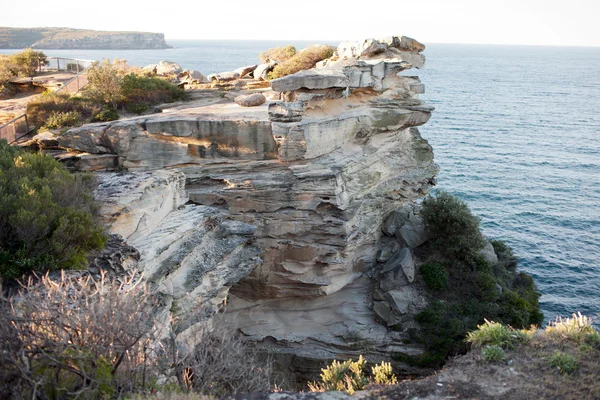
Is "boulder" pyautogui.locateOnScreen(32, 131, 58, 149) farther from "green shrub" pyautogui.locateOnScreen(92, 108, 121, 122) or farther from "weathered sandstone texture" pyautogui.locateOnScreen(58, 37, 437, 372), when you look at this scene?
"green shrub" pyautogui.locateOnScreen(92, 108, 121, 122)

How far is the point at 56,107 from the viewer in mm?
28328

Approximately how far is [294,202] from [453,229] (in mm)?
9985

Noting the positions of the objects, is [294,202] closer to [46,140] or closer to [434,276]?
[434,276]

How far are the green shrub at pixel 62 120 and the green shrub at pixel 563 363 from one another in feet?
78.6

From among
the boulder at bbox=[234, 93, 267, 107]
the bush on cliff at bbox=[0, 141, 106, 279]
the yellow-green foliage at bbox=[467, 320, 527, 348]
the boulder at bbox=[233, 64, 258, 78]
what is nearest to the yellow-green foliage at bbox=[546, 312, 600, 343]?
the yellow-green foliage at bbox=[467, 320, 527, 348]

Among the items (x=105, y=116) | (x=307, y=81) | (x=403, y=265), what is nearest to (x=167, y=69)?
(x=105, y=116)

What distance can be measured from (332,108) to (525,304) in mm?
14919

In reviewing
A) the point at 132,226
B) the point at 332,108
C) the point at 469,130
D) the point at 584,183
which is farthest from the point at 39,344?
the point at 469,130

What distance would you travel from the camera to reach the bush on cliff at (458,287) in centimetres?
2561

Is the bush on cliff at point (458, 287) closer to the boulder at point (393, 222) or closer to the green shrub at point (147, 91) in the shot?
the boulder at point (393, 222)

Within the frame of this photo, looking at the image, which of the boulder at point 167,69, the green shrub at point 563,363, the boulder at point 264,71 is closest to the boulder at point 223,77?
the boulder at point 264,71

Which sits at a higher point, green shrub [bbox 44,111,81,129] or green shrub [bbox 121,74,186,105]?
green shrub [bbox 121,74,186,105]

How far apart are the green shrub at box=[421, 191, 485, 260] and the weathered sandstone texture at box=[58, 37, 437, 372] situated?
130cm

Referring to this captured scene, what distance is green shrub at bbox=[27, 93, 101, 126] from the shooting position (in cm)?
2733
